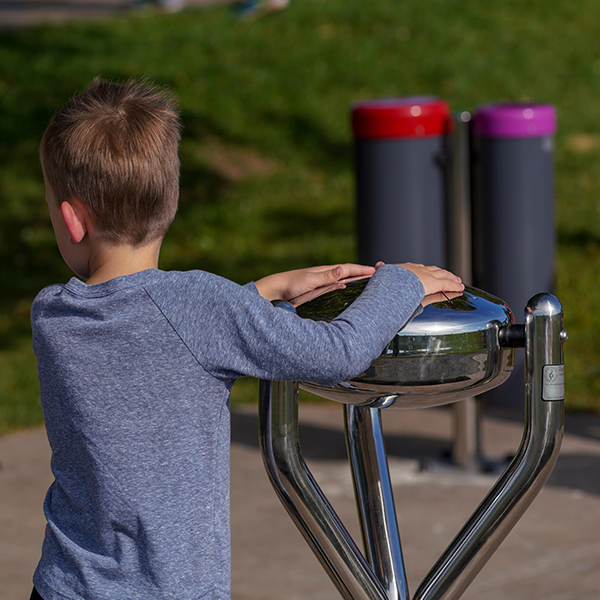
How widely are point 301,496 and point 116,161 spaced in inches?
22.1

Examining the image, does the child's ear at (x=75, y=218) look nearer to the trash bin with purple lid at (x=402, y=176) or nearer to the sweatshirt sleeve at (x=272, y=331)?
the sweatshirt sleeve at (x=272, y=331)

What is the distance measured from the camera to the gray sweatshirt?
139 cm

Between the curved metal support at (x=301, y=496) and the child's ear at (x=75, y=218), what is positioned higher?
the child's ear at (x=75, y=218)

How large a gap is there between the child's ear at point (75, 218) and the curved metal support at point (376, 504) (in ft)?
1.75

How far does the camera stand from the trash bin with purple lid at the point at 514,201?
418 centimetres

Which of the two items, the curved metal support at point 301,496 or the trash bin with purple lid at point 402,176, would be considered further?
the trash bin with purple lid at point 402,176

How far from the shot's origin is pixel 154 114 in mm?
1518

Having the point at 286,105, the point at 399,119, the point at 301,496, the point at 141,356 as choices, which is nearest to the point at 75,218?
the point at 141,356

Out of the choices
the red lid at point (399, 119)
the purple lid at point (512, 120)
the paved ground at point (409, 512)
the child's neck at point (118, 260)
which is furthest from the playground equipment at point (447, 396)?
the purple lid at point (512, 120)

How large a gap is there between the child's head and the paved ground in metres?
1.98

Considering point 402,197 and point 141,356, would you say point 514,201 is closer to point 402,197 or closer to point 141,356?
point 402,197

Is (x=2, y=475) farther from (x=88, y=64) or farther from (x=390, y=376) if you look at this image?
(x=88, y=64)

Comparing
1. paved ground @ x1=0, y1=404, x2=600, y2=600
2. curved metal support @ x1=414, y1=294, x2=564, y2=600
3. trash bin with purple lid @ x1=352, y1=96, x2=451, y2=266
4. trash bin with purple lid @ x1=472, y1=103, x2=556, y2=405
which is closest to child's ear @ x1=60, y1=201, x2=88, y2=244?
curved metal support @ x1=414, y1=294, x2=564, y2=600

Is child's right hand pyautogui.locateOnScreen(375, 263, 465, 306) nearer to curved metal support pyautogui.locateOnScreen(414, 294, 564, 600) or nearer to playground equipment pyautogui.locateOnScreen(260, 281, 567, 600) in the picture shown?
playground equipment pyautogui.locateOnScreen(260, 281, 567, 600)
